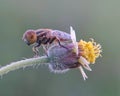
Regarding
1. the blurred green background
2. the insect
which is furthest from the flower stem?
the blurred green background

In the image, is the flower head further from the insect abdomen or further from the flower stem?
the flower stem

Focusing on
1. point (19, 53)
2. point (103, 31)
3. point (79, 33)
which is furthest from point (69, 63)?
point (103, 31)

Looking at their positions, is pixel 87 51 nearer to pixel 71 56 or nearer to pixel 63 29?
pixel 71 56

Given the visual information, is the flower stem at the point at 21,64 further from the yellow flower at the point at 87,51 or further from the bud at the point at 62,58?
the yellow flower at the point at 87,51

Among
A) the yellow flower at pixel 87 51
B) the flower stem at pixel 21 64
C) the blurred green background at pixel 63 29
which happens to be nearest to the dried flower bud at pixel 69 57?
the yellow flower at pixel 87 51

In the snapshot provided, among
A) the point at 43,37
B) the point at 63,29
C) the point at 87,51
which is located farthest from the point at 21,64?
the point at 63,29
